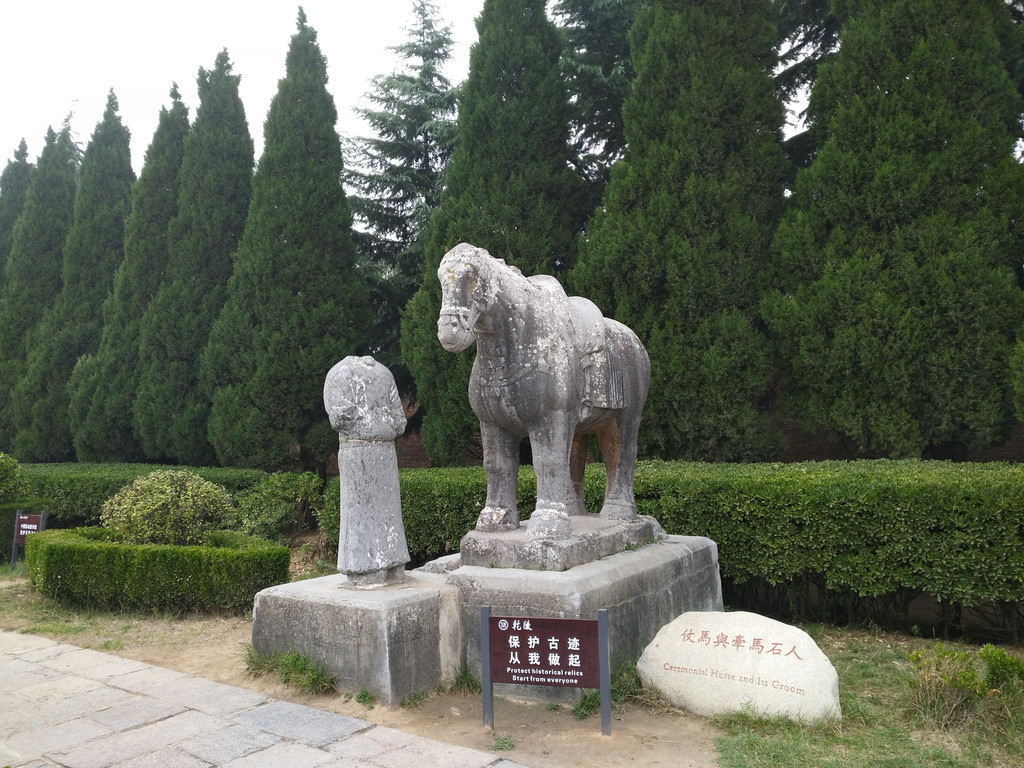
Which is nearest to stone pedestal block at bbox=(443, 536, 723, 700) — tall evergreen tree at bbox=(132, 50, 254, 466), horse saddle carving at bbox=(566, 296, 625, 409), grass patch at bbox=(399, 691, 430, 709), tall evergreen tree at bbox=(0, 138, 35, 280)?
grass patch at bbox=(399, 691, 430, 709)

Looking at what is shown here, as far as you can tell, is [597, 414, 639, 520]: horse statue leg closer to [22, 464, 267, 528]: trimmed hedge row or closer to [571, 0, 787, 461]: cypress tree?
[571, 0, 787, 461]: cypress tree

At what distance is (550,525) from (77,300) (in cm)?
1658

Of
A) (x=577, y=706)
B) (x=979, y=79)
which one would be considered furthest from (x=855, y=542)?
(x=979, y=79)

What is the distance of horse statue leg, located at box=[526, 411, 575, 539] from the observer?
16.9 ft

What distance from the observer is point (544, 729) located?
14.2ft

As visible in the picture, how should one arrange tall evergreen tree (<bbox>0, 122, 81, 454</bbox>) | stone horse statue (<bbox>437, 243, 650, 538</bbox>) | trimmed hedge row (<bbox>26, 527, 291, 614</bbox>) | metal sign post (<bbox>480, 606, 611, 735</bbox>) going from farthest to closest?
tall evergreen tree (<bbox>0, 122, 81, 454</bbox>) < trimmed hedge row (<bbox>26, 527, 291, 614</bbox>) < stone horse statue (<bbox>437, 243, 650, 538</bbox>) < metal sign post (<bbox>480, 606, 611, 735</bbox>)

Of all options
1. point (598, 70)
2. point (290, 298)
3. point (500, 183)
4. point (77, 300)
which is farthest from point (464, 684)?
point (77, 300)

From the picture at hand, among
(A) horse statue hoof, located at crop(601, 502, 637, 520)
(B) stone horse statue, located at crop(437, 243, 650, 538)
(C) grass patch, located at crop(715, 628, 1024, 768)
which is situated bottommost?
(C) grass patch, located at crop(715, 628, 1024, 768)

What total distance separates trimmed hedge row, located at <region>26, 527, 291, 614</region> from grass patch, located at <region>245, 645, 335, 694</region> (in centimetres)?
263

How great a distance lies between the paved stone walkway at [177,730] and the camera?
3.85 m

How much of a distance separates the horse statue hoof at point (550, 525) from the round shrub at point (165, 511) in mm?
5345

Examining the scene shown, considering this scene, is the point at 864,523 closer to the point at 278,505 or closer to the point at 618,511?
the point at 618,511

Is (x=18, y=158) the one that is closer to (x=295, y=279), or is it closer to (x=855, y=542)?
(x=295, y=279)

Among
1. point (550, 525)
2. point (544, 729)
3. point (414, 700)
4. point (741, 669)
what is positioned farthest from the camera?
point (550, 525)
